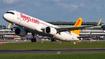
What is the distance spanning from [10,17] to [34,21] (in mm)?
6748

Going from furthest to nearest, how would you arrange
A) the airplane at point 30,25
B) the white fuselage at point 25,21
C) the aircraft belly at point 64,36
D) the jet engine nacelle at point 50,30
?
1. the aircraft belly at point 64,36
2. the jet engine nacelle at point 50,30
3. the airplane at point 30,25
4. the white fuselage at point 25,21

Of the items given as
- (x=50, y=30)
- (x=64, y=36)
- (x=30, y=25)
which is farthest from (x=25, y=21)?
(x=64, y=36)

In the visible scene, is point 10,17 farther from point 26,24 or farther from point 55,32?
point 55,32

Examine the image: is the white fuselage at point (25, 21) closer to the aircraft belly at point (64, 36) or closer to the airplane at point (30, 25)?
the airplane at point (30, 25)

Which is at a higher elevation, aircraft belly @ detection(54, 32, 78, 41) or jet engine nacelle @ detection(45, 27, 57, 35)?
jet engine nacelle @ detection(45, 27, 57, 35)

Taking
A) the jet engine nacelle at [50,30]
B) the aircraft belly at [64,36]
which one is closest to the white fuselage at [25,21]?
the jet engine nacelle at [50,30]

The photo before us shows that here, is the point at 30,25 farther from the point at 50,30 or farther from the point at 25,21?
the point at 50,30

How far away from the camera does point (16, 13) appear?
47.0 m

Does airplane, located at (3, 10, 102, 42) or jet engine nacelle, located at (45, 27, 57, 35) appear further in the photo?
jet engine nacelle, located at (45, 27, 57, 35)

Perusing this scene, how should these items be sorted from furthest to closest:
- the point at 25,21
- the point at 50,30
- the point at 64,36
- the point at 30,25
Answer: the point at 64,36
the point at 50,30
the point at 30,25
the point at 25,21

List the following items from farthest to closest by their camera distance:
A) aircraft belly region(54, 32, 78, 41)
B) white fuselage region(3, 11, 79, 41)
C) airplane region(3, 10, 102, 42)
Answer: aircraft belly region(54, 32, 78, 41)
airplane region(3, 10, 102, 42)
white fuselage region(3, 11, 79, 41)

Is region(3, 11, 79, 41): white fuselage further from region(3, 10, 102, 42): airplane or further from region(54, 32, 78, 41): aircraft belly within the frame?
region(54, 32, 78, 41): aircraft belly

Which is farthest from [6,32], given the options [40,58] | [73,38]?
[40,58]

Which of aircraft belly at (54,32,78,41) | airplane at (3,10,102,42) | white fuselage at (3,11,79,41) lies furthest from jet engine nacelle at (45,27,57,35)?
aircraft belly at (54,32,78,41)
